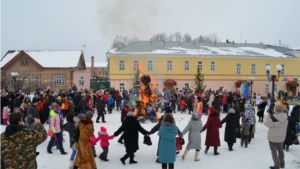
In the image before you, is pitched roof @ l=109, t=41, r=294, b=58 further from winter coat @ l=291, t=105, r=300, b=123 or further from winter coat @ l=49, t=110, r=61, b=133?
winter coat @ l=49, t=110, r=61, b=133

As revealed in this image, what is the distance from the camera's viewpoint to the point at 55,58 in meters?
37.9

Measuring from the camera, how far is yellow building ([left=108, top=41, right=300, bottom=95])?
3572cm

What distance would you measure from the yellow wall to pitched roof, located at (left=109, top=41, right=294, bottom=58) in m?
0.68

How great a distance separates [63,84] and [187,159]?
101 feet

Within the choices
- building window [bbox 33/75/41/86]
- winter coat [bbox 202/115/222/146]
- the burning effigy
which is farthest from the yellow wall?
winter coat [bbox 202/115/222/146]

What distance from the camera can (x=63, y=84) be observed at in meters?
36.6

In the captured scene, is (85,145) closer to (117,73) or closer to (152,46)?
(117,73)

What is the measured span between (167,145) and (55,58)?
34.2 meters

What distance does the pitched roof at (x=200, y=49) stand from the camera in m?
36.7

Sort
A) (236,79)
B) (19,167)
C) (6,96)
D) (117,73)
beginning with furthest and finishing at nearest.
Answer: (236,79) < (117,73) < (6,96) < (19,167)

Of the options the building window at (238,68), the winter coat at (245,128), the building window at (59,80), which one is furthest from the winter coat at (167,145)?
the building window at (238,68)

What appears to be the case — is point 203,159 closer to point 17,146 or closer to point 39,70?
point 17,146

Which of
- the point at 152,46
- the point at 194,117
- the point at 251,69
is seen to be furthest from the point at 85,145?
the point at 251,69

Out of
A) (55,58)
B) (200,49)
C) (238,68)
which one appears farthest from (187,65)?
(55,58)
